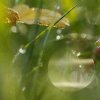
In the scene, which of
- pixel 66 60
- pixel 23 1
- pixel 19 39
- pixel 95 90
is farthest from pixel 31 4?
pixel 95 90

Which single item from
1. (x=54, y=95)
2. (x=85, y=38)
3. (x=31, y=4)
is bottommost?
(x=54, y=95)

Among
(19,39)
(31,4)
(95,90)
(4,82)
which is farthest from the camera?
(31,4)

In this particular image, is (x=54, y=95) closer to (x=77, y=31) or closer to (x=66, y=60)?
(x=66, y=60)

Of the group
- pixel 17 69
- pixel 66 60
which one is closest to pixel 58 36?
pixel 66 60

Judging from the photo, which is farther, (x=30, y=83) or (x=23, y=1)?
(x=23, y=1)

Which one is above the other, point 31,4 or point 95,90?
point 31,4

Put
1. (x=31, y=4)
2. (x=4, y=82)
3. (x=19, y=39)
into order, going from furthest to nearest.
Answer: (x=31, y=4) → (x=19, y=39) → (x=4, y=82)
